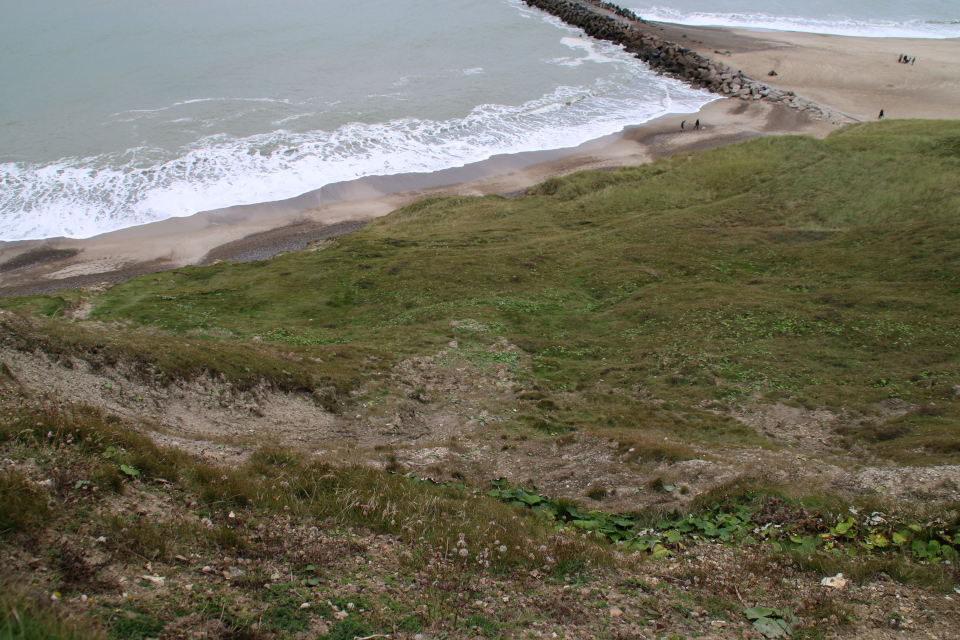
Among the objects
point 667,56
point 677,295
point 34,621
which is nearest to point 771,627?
point 34,621

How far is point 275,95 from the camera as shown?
65.1 metres

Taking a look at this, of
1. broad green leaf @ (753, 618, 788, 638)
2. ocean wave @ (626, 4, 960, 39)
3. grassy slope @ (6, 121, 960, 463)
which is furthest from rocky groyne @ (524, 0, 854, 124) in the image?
broad green leaf @ (753, 618, 788, 638)

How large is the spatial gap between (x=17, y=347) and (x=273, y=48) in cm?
8273

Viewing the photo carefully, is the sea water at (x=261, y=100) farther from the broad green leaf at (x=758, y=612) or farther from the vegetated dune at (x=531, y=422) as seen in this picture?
the broad green leaf at (x=758, y=612)

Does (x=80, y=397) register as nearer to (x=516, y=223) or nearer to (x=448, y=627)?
(x=448, y=627)

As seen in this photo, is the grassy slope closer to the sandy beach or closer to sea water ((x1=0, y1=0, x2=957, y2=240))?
the sandy beach

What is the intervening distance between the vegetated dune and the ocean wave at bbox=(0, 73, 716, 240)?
2118 centimetres

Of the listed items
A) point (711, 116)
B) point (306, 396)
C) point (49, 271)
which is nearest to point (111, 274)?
point (49, 271)

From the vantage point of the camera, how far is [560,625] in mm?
6215

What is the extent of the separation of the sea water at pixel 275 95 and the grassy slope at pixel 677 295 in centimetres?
2004

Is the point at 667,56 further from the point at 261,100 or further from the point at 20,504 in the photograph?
the point at 20,504

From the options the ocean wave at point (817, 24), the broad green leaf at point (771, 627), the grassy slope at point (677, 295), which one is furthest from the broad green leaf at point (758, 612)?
the ocean wave at point (817, 24)

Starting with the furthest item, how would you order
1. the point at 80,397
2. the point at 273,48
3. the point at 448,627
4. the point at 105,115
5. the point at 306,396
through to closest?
the point at 273,48, the point at 105,115, the point at 306,396, the point at 80,397, the point at 448,627

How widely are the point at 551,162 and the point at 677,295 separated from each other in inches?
1247
